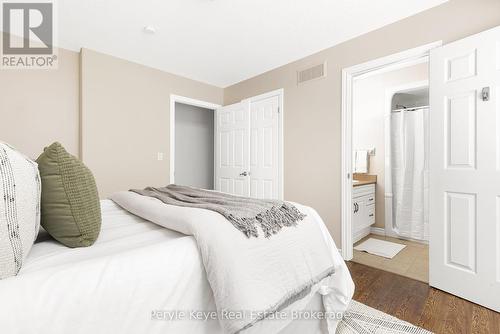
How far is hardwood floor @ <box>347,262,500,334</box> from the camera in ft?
5.08

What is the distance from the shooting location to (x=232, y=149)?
396 cm

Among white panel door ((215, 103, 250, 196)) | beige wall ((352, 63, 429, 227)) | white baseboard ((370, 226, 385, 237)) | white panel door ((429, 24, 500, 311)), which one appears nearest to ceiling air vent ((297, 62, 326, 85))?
white panel door ((215, 103, 250, 196))

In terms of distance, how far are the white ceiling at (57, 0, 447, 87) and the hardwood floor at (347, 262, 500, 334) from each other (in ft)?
8.22

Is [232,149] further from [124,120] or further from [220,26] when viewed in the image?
[220,26]

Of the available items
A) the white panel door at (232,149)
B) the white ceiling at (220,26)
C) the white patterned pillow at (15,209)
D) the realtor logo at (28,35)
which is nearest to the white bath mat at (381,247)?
the white panel door at (232,149)

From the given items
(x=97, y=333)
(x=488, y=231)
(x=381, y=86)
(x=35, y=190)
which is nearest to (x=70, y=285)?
(x=97, y=333)

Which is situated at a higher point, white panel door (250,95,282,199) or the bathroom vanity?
white panel door (250,95,282,199)

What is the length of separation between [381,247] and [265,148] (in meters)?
2.04

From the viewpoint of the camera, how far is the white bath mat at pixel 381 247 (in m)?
2.90

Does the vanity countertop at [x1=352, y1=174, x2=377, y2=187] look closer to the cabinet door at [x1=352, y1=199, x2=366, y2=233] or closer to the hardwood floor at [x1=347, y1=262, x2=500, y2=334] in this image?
the cabinet door at [x1=352, y1=199, x2=366, y2=233]

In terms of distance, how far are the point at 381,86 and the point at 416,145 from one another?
3.56 feet

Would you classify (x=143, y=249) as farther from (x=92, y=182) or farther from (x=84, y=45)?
(x=84, y=45)

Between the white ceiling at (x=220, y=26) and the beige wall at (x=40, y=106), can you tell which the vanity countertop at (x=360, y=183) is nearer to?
the white ceiling at (x=220, y=26)

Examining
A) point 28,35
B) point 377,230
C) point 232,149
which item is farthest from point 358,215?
point 28,35
